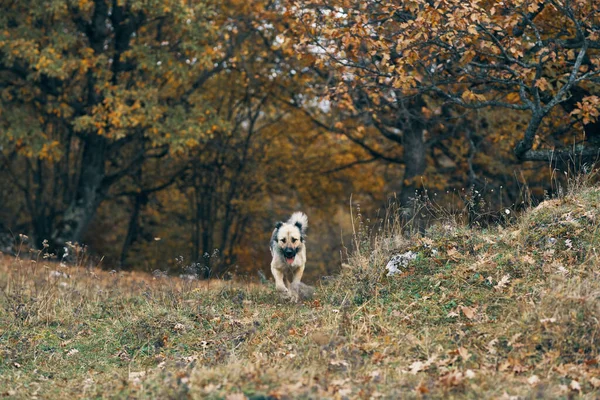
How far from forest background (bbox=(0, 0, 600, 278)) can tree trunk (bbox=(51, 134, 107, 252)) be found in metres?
0.06

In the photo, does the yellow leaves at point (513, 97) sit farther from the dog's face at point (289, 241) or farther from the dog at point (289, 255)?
the dog's face at point (289, 241)

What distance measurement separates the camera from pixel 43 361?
911cm

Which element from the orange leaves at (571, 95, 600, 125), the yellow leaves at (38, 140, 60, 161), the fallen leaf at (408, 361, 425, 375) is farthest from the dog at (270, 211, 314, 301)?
the yellow leaves at (38, 140, 60, 161)

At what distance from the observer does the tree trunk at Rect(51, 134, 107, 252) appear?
21000 mm

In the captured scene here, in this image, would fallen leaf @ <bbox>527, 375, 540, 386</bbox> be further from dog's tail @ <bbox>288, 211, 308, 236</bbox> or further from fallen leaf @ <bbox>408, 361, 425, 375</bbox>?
dog's tail @ <bbox>288, 211, 308, 236</bbox>

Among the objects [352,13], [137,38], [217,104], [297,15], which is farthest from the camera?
[217,104]

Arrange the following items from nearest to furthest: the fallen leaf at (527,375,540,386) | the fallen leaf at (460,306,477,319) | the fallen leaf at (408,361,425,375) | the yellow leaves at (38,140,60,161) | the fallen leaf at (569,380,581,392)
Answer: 1. the fallen leaf at (569,380,581,392)
2. the fallen leaf at (527,375,540,386)
3. the fallen leaf at (408,361,425,375)
4. the fallen leaf at (460,306,477,319)
5. the yellow leaves at (38,140,60,161)

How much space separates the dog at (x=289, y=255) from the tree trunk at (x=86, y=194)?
35.4ft

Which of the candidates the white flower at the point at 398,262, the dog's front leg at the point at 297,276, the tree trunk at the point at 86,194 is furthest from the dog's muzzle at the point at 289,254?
the tree trunk at the point at 86,194

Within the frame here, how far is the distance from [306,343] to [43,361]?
3.38 meters

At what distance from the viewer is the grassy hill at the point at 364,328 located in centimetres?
707

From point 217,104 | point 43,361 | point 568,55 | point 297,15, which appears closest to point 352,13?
point 297,15

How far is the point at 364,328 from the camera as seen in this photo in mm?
8539

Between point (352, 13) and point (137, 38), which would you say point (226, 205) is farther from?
point (352, 13)
